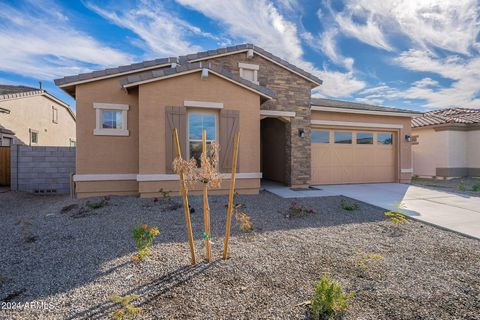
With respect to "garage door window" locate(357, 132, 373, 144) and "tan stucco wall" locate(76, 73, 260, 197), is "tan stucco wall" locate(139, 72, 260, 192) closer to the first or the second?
"tan stucco wall" locate(76, 73, 260, 197)

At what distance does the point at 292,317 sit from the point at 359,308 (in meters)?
0.74

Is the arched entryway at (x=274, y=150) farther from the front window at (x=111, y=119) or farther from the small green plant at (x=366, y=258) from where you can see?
the small green plant at (x=366, y=258)

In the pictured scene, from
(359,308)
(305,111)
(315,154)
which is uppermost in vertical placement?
(305,111)

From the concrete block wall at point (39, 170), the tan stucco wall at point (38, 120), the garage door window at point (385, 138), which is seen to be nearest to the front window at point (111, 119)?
the concrete block wall at point (39, 170)

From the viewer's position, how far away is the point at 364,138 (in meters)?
11.2

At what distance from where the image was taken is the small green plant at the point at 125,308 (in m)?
2.24

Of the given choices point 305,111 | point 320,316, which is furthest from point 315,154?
point 320,316

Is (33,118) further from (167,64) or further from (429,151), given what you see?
(429,151)

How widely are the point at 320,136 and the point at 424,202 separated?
14.9ft

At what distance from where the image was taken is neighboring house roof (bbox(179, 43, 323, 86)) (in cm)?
904

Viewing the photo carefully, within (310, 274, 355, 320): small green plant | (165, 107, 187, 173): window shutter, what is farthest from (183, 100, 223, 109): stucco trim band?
(310, 274, 355, 320): small green plant

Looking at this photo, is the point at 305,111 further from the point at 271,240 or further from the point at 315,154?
the point at 271,240

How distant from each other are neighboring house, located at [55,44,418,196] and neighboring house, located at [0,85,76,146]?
10.0 metres

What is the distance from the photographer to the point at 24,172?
943 cm
